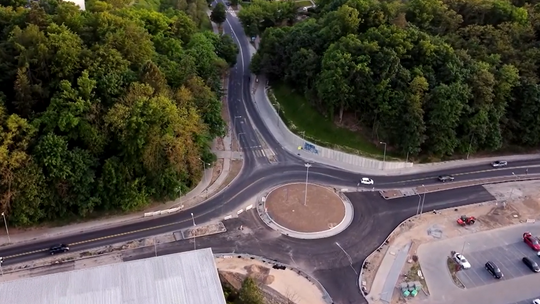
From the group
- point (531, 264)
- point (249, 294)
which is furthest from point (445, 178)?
point (249, 294)

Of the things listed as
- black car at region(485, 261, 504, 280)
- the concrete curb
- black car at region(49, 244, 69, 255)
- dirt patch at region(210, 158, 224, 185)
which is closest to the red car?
black car at region(485, 261, 504, 280)

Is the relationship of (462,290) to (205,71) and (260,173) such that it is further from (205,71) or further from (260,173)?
(205,71)

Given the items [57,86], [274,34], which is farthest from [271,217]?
[274,34]

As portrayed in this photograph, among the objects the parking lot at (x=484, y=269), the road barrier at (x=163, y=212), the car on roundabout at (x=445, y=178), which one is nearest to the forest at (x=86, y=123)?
the road barrier at (x=163, y=212)

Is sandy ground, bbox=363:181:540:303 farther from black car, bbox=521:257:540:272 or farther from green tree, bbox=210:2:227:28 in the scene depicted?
green tree, bbox=210:2:227:28

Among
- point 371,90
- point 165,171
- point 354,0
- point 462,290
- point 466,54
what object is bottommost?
point 462,290

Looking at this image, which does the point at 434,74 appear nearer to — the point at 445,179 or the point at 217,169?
the point at 445,179
